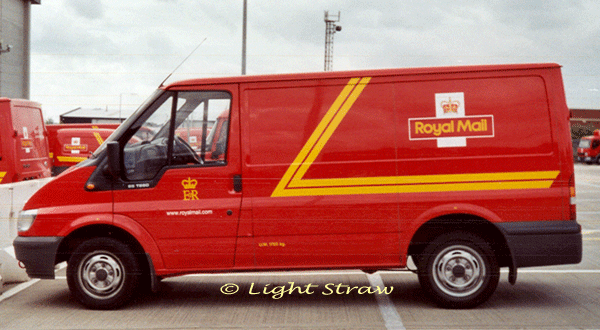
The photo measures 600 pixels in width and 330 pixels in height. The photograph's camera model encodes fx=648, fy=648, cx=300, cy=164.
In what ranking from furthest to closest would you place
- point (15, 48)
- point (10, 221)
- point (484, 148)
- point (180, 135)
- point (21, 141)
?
point (15, 48)
point (21, 141)
point (10, 221)
point (180, 135)
point (484, 148)

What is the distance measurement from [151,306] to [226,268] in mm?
940

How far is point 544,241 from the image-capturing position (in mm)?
5938

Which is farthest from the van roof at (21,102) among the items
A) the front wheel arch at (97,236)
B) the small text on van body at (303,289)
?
the small text on van body at (303,289)

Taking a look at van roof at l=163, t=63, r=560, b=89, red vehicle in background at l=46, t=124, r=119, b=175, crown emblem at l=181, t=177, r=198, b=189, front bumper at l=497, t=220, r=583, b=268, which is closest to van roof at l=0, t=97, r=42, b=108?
red vehicle in background at l=46, t=124, r=119, b=175

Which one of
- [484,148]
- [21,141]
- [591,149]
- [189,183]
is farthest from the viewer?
[591,149]

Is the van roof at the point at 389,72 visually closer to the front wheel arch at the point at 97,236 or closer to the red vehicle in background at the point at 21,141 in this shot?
the front wheel arch at the point at 97,236

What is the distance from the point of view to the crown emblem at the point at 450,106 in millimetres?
5922

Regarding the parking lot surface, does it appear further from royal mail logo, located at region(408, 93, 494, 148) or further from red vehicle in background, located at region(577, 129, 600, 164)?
red vehicle in background, located at region(577, 129, 600, 164)

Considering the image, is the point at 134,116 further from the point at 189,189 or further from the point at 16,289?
the point at 16,289

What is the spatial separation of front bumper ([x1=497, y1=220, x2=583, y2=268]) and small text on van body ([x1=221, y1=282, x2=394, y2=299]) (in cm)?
152

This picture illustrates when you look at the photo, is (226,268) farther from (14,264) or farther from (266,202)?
(14,264)

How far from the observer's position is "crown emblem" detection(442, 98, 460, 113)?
5922 mm

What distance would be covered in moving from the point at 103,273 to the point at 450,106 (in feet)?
11.8

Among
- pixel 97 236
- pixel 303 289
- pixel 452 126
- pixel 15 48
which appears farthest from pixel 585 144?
pixel 97 236
